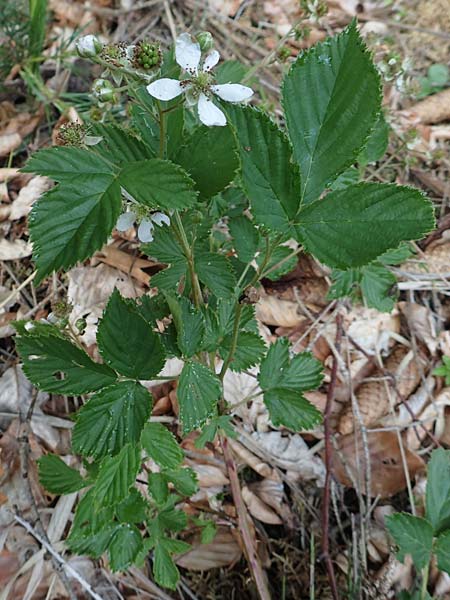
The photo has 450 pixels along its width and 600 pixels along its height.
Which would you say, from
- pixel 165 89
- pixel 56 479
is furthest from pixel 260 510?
pixel 165 89

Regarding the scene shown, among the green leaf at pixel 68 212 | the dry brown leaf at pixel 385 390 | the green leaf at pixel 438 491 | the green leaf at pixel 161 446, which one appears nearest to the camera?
the green leaf at pixel 68 212

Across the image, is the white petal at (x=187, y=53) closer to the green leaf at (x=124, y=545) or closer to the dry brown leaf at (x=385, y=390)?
the green leaf at (x=124, y=545)

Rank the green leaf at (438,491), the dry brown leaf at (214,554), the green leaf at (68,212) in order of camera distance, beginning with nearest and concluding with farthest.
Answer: the green leaf at (68,212) < the green leaf at (438,491) < the dry brown leaf at (214,554)

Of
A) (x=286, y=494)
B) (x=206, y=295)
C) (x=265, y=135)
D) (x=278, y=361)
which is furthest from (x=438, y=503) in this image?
(x=265, y=135)

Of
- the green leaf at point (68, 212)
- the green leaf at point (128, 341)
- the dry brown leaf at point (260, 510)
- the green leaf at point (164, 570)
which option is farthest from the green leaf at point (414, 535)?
the green leaf at point (68, 212)

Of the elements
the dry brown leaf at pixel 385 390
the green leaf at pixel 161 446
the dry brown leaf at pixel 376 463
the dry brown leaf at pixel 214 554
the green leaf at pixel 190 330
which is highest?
the green leaf at pixel 190 330

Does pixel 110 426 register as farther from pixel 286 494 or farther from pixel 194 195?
pixel 286 494

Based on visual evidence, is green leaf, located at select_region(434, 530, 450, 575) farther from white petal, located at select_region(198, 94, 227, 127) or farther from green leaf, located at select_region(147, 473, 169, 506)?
white petal, located at select_region(198, 94, 227, 127)
